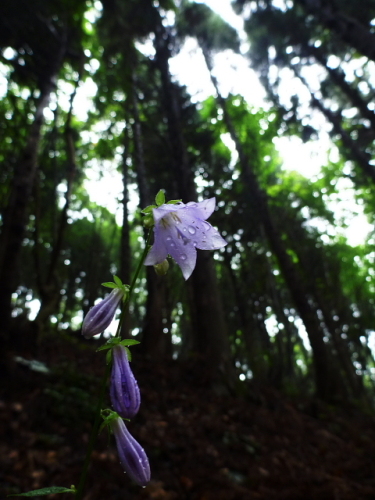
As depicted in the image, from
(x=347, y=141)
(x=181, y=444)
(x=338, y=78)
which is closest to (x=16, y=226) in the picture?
(x=181, y=444)

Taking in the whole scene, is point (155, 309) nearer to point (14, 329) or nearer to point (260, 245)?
point (14, 329)

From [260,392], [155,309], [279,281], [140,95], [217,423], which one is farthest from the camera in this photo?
[279,281]

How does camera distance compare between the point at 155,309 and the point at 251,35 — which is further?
the point at 251,35

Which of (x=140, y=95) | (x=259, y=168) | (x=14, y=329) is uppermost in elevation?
(x=140, y=95)

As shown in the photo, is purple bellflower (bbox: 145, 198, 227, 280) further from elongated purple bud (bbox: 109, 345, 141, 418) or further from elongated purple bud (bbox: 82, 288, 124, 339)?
elongated purple bud (bbox: 109, 345, 141, 418)

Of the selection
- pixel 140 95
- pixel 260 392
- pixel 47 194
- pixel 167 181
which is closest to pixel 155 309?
pixel 260 392

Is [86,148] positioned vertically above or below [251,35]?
below

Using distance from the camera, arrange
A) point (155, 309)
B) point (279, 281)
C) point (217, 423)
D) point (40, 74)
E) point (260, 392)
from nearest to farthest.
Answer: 1. point (217, 423)
2. point (260, 392)
3. point (40, 74)
4. point (155, 309)
5. point (279, 281)
